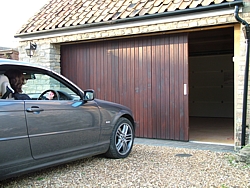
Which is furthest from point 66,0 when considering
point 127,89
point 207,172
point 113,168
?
point 207,172

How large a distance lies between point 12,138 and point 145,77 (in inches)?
168

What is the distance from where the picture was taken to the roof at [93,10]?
259 inches

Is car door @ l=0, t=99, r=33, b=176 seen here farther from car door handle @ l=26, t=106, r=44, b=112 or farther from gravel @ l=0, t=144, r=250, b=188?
gravel @ l=0, t=144, r=250, b=188

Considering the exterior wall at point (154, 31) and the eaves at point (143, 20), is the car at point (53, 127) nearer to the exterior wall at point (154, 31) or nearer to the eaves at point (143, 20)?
the exterior wall at point (154, 31)

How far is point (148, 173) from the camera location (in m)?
4.44

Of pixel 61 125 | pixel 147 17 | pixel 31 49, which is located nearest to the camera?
pixel 61 125

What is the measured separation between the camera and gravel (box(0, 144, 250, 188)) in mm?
4012

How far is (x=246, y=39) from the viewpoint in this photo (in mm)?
5672

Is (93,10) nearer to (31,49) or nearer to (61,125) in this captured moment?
(31,49)

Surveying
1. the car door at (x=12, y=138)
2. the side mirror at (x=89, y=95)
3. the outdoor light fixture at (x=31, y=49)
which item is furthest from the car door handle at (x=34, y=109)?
the outdoor light fixture at (x=31, y=49)

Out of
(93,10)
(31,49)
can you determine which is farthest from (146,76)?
(31,49)

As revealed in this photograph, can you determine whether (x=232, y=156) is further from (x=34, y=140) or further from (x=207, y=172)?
(x=34, y=140)

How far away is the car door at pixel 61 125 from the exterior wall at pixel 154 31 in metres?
2.75

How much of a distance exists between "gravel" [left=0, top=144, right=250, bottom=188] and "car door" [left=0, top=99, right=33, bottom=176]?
48cm
